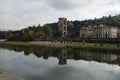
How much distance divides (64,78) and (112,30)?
485ft

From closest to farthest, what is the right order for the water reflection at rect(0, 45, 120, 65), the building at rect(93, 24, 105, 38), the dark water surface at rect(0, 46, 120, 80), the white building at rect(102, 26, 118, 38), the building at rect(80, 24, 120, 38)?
1. the dark water surface at rect(0, 46, 120, 80)
2. the water reflection at rect(0, 45, 120, 65)
3. the white building at rect(102, 26, 118, 38)
4. the building at rect(80, 24, 120, 38)
5. the building at rect(93, 24, 105, 38)

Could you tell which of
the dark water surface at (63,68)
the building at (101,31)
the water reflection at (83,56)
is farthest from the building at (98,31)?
the dark water surface at (63,68)

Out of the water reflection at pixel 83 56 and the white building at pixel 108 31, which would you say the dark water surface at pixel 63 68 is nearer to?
the water reflection at pixel 83 56

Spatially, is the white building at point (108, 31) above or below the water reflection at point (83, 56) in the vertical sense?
above

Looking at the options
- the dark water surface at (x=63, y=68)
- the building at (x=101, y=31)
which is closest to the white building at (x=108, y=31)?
the building at (x=101, y=31)

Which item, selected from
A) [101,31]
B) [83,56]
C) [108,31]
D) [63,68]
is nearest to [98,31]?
[101,31]

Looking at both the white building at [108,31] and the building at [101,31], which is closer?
the white building at [108,31]

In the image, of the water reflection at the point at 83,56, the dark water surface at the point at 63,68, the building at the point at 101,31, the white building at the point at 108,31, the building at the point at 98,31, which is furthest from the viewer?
the building at the point at 98,31

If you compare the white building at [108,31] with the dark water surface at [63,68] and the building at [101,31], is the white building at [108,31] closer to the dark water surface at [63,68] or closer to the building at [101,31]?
the building at [101,31]

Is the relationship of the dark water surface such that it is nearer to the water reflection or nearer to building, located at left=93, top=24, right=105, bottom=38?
the water reflection

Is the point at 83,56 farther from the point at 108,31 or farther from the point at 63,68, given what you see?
the point at 108,31

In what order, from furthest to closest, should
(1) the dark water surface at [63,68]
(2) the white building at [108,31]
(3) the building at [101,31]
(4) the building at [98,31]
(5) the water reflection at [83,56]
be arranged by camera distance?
(4) the building at [98,31] < (3) the building at [101,31] < (2) the white building at [108,31] < (5) the water reflection at [83,56] < (1) the dark water surface at [63,68]

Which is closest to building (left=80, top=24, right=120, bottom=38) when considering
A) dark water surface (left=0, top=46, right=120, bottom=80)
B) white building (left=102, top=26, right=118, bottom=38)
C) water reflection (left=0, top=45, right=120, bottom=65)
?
white building (left=102, top=26, right=118, bottom=38)


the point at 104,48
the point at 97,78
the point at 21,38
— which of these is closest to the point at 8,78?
the point at 97,78
